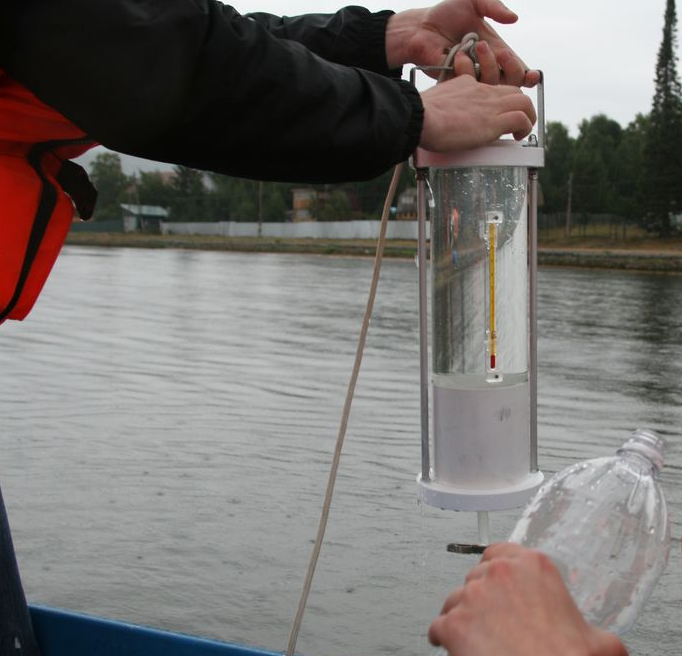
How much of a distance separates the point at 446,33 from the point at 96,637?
1.87m

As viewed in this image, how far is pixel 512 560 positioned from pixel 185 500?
6107mm

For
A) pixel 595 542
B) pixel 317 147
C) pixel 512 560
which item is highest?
pixel 317 147

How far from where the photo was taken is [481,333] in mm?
2703

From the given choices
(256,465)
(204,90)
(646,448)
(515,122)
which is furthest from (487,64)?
(256,465)

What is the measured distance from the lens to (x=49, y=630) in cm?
323

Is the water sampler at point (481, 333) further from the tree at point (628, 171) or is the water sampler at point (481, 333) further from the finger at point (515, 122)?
the tree at point (628, 171)

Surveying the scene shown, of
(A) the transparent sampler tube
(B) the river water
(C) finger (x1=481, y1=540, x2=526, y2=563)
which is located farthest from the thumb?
(B) the river water

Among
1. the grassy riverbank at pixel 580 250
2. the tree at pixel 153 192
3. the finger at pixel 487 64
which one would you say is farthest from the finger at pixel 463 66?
the tree at pixel 153 192

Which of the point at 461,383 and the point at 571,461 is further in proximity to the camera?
the point at 571,461

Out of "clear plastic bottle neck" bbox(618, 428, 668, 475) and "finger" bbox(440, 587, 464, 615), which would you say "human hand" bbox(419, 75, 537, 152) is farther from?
"finger" bbox(440, 587, 464, 615)

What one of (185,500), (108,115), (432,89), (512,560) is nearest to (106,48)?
(108,115)

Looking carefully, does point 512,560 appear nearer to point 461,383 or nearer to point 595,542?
point 595,542

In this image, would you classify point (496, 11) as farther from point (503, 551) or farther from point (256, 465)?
point (256, 465)

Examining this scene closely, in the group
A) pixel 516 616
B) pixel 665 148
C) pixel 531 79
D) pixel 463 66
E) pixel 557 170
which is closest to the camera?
pixel 516 616
